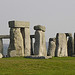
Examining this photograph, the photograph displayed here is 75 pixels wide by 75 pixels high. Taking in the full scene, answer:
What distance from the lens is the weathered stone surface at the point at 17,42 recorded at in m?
35.1

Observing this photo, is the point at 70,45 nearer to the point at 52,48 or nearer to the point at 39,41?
the point at 52,48

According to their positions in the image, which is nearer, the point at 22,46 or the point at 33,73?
the point at 33,73

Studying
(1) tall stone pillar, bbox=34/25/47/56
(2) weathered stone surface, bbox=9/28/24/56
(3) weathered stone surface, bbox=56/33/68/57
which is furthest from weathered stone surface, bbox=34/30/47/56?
(3) weathered stone surface, bbox=56/33/68/57

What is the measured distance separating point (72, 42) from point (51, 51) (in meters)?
3.30

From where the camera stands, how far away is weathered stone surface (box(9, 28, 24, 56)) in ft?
115

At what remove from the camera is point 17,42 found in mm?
35188

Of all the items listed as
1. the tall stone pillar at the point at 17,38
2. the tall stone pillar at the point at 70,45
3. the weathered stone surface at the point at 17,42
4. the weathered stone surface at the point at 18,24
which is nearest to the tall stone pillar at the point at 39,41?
the tall stone pillar at the point at 17,38

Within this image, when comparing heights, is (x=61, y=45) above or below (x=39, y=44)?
below

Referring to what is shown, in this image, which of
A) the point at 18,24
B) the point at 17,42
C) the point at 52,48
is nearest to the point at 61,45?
Result: the point at 52,48

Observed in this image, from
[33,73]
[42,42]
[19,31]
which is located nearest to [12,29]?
[19,31]

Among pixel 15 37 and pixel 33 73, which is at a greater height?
pixel 15 37

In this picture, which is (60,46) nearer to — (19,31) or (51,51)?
(51,51)

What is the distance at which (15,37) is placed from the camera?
3516cm

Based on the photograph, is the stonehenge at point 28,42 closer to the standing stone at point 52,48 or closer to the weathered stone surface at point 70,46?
the standing stone at point 52,48
